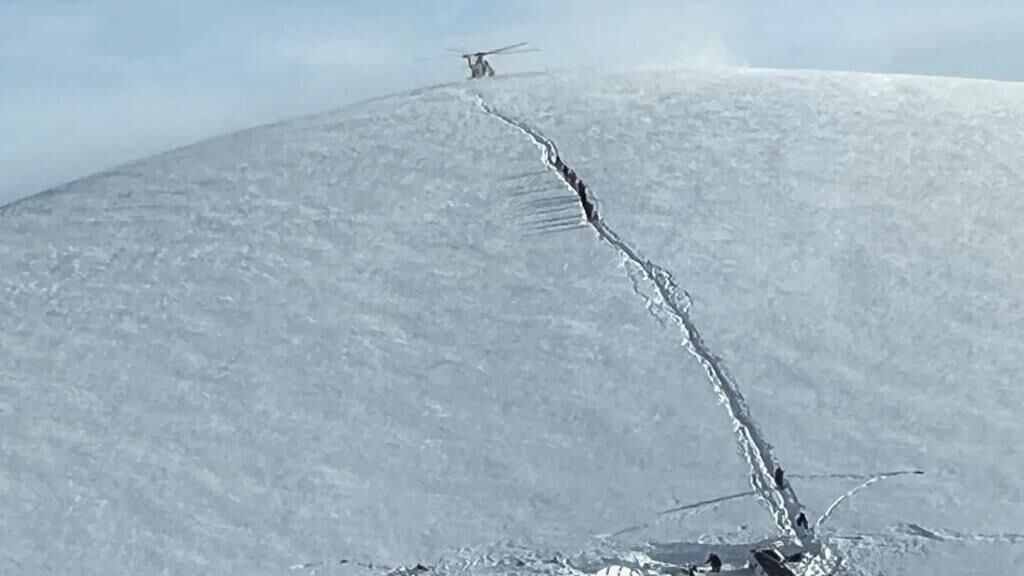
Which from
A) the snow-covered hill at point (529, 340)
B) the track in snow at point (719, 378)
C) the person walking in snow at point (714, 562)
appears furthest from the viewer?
the snow-covered hill at point (529, 340)

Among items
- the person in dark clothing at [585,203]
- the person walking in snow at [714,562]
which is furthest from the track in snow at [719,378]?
the person walking in snow at [714,562]

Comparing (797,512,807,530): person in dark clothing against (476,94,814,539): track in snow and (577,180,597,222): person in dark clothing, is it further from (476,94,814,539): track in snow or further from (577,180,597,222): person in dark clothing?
(577,180,597,222): person in dark clothing

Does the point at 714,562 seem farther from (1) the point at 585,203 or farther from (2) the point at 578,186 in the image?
(2) the point at 578,186

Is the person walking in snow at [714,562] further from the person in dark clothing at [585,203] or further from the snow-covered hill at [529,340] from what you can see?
the person in dark clothing at [585,203]

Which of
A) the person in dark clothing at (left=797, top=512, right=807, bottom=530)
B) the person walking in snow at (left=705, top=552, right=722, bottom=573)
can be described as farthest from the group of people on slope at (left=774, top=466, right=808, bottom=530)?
the person walking in snow at (left=705, top=552, right=722, bottom=573)

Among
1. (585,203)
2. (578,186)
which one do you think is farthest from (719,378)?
(578,186)
